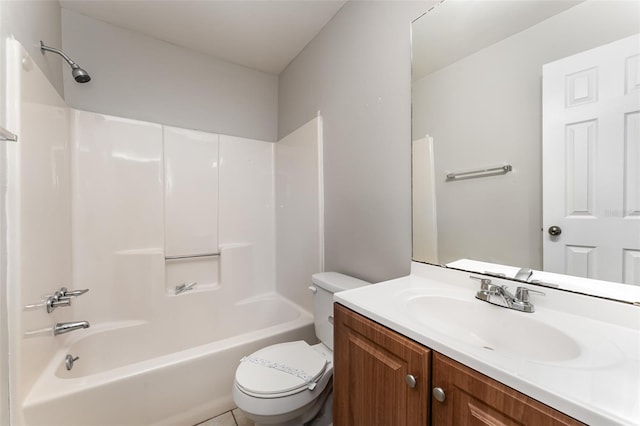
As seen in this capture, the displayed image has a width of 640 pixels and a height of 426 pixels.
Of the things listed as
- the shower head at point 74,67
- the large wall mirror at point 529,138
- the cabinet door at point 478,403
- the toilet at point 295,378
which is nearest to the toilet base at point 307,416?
the toilet at point 295,378

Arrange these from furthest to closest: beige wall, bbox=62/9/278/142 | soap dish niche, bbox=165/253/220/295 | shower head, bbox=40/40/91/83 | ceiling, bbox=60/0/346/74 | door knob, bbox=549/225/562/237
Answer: soap dish niche, bbox=165/253/220/295 → beige wall, bbox=62/9/278/142 → ceiling, bbox=60/0/346/74 → shower head, bbox=40/40/91/83 → door knob, bbox=549/225/562/237

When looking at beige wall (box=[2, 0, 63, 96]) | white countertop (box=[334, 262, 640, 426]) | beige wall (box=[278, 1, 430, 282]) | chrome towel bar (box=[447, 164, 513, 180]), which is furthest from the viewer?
beige wall (box=[278, 1, 430, 282])

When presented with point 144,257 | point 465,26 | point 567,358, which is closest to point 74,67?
point 144,257

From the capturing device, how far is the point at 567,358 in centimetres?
63

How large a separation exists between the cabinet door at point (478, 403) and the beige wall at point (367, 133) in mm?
688

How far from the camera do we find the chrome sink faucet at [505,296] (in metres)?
0.79

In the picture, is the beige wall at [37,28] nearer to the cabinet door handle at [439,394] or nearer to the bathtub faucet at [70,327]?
the bathtub faucet at [70,327]

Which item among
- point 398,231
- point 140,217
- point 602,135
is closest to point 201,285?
point 140,217

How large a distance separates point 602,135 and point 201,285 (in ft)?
8.06

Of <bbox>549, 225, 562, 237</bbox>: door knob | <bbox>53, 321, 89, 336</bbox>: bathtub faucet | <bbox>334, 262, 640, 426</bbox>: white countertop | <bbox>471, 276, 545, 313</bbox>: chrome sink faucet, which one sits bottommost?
<bbox>53, 321, 89, 336</bbox>: bathtub faucet

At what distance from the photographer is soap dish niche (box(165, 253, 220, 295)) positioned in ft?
6.70

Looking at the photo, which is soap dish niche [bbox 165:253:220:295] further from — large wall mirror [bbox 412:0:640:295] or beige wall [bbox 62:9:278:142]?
large wall mirror [bbox 412:0:640:295]

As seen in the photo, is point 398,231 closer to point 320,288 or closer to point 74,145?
point 320,288

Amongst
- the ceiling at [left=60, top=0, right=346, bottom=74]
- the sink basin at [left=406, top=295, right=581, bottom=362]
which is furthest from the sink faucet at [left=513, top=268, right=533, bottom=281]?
the ceiling at [left=60, top=0, right=346, bottom=74]
